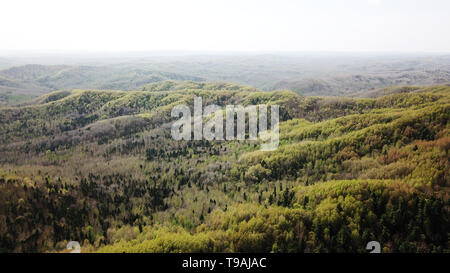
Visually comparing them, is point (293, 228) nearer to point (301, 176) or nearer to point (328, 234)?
point (328, 234)

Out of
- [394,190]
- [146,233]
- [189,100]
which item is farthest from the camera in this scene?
[189,100]

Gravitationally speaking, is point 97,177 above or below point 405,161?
below

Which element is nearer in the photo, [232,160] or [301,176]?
[301,176]

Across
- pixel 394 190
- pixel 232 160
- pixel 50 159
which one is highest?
pixel 394 190
